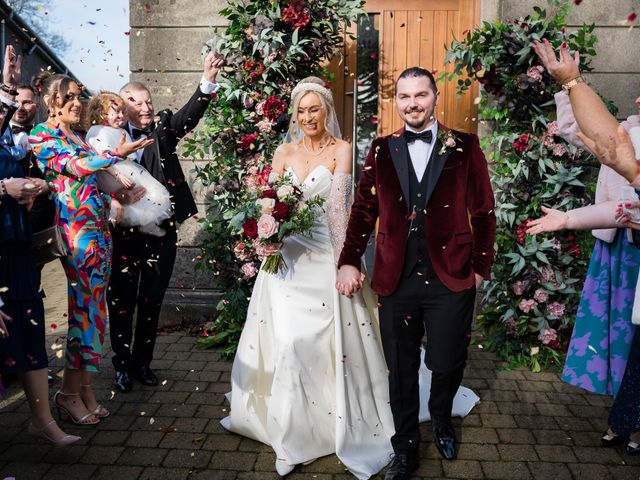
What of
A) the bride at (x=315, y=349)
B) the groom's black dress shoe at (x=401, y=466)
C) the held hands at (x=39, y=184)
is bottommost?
the groom's black dress shoe at (x=401, y=466)

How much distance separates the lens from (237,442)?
12.3 ft

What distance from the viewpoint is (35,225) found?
3.92 m

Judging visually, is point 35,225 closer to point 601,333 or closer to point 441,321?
point 441,321

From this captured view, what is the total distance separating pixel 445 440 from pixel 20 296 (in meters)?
2.72

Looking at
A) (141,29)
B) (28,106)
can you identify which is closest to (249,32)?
(141,29)

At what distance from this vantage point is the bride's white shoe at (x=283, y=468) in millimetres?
3340

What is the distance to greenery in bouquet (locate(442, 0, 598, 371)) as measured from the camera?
5.21 m

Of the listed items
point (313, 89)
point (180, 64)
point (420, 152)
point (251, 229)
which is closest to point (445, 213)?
point (420, 152)

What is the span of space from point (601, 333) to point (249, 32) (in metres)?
4.02

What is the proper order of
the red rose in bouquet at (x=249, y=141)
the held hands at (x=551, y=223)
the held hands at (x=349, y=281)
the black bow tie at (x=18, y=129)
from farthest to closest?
the red rose in bouquet at (x=249, y=141)
the black bow tie at (x=18, y=129)
the held hands at (x=349, y=281)
the held hands at (x=551, y=223)

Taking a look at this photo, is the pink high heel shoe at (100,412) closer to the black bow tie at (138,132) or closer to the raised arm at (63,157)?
the raised arm at (63,157)

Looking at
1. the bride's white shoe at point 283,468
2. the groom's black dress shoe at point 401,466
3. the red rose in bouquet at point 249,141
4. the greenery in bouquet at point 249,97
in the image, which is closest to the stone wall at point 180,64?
the greenery in bouquet at point 249,97

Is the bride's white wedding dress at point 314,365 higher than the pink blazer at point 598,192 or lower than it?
lower

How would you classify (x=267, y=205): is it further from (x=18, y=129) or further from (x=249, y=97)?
(x=18, y=129)
